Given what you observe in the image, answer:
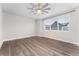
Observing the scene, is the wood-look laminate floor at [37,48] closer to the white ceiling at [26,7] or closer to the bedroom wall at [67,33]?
the bedroom wall at [67,33]

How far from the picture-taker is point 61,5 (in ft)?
3.66

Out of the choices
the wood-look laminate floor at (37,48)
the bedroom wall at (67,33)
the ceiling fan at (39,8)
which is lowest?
the wood-look laminate floor at (37,48)

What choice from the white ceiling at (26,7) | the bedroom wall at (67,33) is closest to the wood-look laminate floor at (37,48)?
the bedroom wall at (67,33)

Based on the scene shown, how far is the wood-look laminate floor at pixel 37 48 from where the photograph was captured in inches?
47.1

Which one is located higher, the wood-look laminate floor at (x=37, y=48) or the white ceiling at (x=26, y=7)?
the white ceiling at (x=26, y=7)

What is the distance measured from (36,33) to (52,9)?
407 mm

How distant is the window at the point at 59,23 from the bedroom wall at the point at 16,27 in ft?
0.82

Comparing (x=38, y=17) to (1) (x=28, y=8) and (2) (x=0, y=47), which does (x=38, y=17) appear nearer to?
(1) (x=28, y=8)

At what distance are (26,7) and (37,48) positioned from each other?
0.59m

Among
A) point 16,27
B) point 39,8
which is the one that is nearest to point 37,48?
point 16,27

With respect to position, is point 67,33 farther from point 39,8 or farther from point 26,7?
point 26,7

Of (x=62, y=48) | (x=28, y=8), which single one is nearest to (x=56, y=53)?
(x=62, y=48)

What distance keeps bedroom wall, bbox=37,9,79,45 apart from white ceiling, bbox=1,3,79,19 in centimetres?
13

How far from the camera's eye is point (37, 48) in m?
1.23
